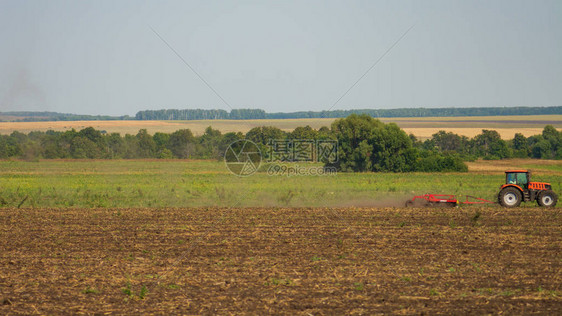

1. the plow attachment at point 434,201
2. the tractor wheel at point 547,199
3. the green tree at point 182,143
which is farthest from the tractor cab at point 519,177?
the green tree at point 182,143

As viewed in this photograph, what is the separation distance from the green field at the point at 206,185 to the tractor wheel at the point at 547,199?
21.7ft

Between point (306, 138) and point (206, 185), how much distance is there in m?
9.94

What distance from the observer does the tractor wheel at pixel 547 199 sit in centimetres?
2921

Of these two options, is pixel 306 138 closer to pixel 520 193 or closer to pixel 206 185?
pixel 206 185

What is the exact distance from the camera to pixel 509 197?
Result: 29.3 meters

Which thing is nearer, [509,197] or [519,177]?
[519,177]

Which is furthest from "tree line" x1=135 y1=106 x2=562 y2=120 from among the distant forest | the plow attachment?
the plow attachment

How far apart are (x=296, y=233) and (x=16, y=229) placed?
11.6 metres

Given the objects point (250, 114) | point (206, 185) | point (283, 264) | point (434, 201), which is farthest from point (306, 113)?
point (283, 264)

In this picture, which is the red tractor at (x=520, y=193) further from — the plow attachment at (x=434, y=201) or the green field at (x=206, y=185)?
the green field at (x=206, y=185)

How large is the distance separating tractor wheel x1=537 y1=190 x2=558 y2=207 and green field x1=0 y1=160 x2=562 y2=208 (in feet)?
21.7

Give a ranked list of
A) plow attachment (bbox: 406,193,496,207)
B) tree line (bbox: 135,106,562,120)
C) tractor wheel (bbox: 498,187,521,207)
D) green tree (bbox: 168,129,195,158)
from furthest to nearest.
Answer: green tree (bbox: 168,129,195,158) → tree line (bbox: 135,106,562,120) → plow attachment (bbox: 406,193,496,207) → tractor wheel (bbox: 498,187,521,207)

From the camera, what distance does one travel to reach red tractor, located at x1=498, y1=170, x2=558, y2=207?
29156mm

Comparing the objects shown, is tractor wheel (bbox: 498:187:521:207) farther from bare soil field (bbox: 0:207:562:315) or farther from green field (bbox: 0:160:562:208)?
green field (bbox: 0:160:562:208)
